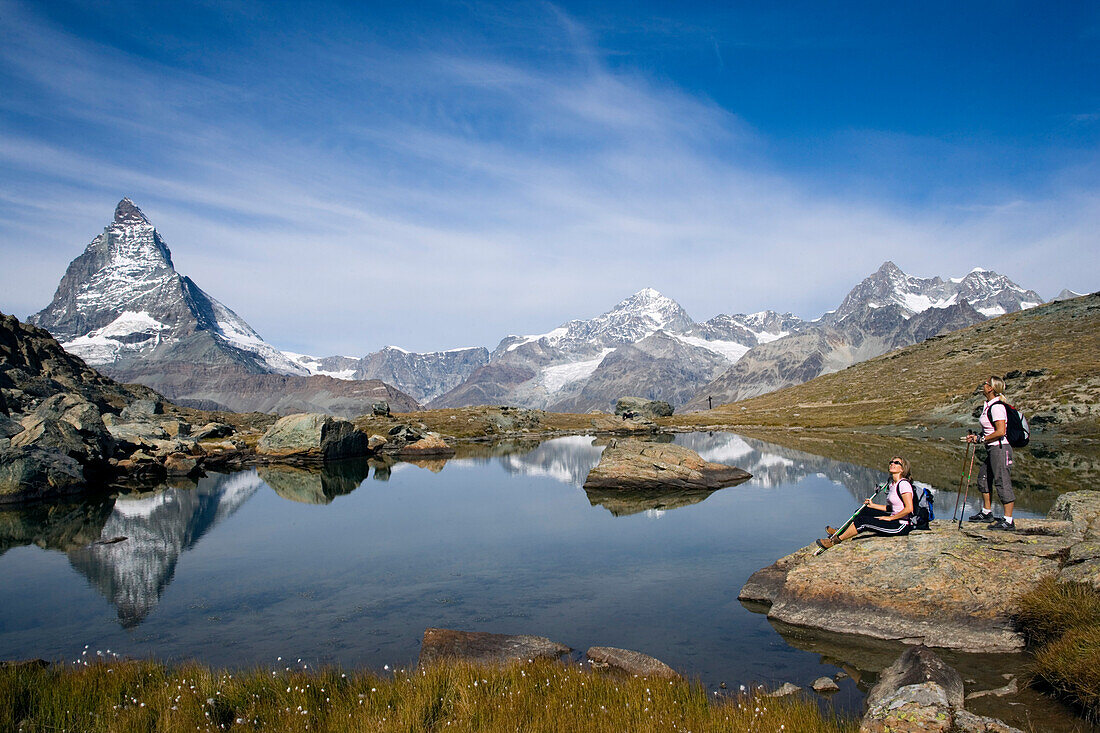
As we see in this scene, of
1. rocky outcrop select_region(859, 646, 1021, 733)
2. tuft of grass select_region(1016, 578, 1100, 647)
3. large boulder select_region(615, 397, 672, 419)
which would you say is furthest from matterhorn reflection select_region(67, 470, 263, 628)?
large boulder select_region(615, 397, 672, 419)

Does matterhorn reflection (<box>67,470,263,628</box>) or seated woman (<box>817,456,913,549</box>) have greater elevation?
seated woman (<box>817,456,913,549</box>)

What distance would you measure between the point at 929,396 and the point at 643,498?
98917 millimetres

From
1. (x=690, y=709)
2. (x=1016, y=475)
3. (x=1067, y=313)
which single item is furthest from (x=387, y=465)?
(x=1067, y=313)

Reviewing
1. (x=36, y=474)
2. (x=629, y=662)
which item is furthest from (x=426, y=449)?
(x=629, y=662)

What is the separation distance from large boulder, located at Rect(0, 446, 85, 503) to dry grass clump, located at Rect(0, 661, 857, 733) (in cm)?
4146

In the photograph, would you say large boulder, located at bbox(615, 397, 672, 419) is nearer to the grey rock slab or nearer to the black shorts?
the black shorts

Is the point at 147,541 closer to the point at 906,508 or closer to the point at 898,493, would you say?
the point at 898,493

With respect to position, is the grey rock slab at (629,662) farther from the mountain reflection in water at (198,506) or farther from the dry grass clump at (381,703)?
the mountain reflection in water at (198,506)

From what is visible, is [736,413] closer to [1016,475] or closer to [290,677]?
[1016,475]

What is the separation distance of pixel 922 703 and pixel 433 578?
62.5 ft

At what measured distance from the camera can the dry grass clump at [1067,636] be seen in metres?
11.1

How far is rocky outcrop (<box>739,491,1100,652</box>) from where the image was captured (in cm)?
1537

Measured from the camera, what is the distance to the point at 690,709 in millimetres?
11047

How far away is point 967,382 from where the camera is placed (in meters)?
118
